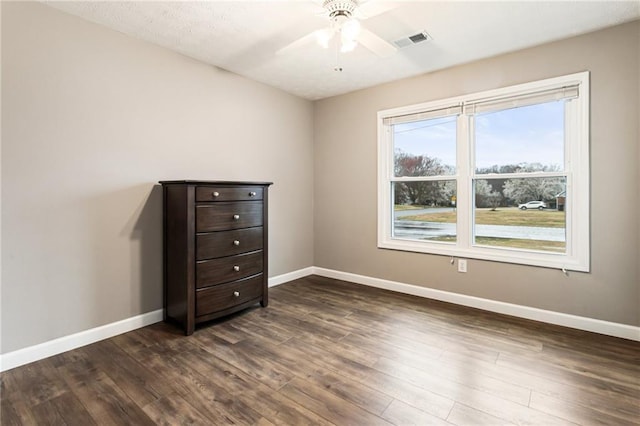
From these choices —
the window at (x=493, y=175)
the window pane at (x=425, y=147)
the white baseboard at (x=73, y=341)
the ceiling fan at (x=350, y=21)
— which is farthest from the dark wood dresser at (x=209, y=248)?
the window pane at (x=425, y=147)

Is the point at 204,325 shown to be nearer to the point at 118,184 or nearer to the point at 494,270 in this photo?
the point at 118,184

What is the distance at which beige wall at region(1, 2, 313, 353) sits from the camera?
1920 mm

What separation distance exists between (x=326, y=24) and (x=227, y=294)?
2.31 meters

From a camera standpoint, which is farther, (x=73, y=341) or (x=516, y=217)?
(x=516, y=217)

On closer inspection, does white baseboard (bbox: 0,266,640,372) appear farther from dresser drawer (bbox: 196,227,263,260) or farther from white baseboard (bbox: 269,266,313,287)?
white baseboard (bbox: 269,266,313,287)

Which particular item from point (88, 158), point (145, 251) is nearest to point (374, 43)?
point (88, 158)

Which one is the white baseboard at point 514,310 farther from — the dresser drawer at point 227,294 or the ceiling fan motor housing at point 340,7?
the ceiling fan motor housing at point 340,7

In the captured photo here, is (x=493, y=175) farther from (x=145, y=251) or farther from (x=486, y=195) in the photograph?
(x=145, y=251)

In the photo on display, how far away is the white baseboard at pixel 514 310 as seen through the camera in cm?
229

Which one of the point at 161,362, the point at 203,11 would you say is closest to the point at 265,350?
the point at 161,362

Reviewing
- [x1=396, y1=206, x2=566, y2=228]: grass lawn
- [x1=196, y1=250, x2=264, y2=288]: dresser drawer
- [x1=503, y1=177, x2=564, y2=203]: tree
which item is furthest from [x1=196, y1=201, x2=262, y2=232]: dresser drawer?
[x1=503, y1=177, x2=564, y2=203]: tree

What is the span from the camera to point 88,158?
2.21 m

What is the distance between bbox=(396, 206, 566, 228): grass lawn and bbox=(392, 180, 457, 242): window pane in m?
0.06

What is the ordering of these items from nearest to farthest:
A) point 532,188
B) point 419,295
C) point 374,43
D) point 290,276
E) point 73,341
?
point 374,43 < point 73,341 < point 532,188 < point 419,295 < point 290,276
